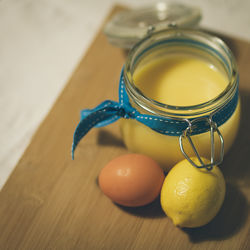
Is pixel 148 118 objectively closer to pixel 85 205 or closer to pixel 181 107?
pixel 181 107

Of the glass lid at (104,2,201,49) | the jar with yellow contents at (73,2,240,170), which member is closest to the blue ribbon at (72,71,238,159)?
the jar with yellow contents at (73,2,240,170)

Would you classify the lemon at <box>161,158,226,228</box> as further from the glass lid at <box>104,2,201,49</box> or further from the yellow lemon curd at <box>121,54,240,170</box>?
the glass lid at <box>104,2,201,49</box>

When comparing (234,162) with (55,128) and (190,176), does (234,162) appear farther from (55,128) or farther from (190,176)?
(55,128)

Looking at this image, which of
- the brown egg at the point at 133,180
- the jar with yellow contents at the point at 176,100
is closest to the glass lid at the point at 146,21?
the jar with yellow contents at the point at 176,100

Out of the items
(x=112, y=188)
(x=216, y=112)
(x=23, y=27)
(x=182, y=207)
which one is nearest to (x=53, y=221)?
(x=112, y=188)

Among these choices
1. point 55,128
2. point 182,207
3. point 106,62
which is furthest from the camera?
point 106,62

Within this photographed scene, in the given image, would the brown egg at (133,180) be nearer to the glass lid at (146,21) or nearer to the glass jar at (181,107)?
the glass jar at (181,107)
